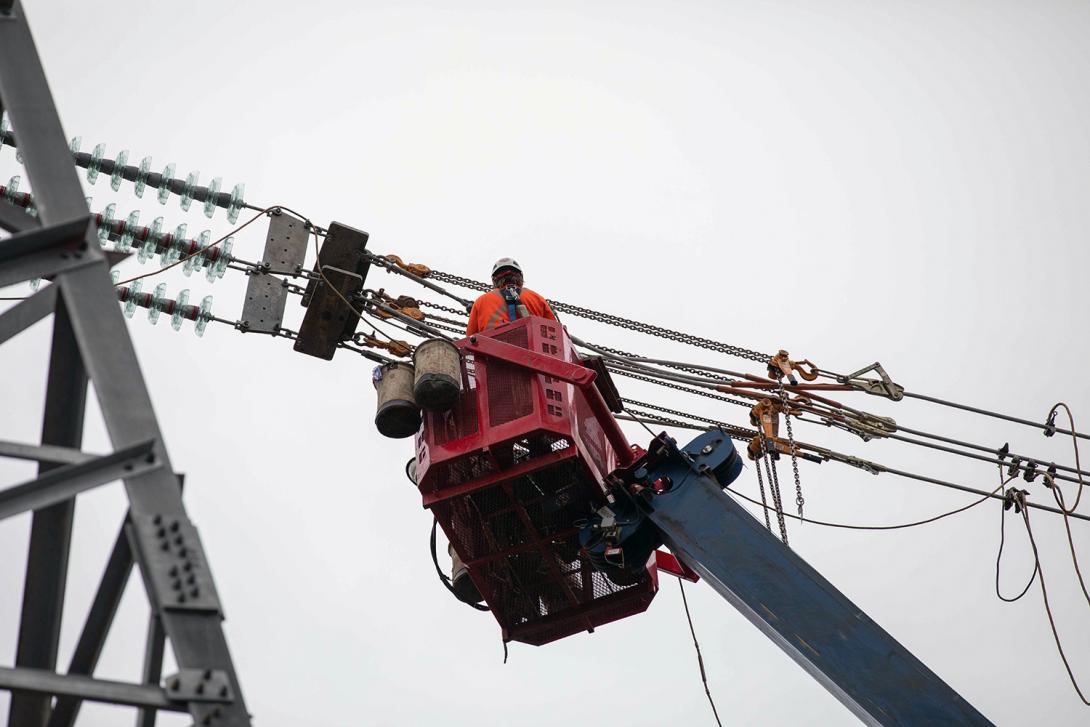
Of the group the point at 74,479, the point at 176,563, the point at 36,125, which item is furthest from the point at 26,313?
the point at 176,563

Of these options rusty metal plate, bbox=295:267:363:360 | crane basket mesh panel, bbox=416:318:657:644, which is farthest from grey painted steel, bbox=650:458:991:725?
rusty metal plate, bbox=295:267:363:360

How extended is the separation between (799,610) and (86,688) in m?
6.63

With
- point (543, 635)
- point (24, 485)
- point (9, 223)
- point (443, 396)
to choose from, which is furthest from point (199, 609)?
point (543, 635)

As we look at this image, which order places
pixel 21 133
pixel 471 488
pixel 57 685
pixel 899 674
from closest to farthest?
pixel 57 685
pixel 21 133
pixel 899 674
pixel 471 488

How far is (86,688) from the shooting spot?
16.4 feet

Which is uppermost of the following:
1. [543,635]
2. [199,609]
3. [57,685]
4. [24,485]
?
[543,635]

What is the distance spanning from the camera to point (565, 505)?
1100 centimetres

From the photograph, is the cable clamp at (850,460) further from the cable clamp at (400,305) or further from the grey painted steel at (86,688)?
the grey painted steel at (86,688)

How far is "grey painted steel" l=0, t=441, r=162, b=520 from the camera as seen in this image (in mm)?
5152

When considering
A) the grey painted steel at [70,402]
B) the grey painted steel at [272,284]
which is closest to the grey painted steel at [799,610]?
the grey painted steel at [272,284]

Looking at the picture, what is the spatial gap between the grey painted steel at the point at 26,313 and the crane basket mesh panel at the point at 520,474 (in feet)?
14.8

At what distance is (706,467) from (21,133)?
264 inches

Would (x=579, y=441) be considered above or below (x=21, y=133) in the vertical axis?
above

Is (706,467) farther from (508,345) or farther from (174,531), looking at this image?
(174,531)
